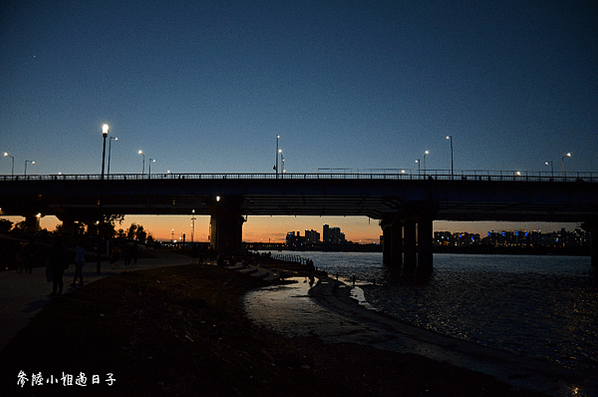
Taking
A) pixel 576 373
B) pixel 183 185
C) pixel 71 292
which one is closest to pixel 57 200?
pixel 183 185

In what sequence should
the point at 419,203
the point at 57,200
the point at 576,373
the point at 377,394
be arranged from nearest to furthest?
1. the point at 377,394
2. the point at 576,373
3. the point at 419,203
4. the point at 57,200

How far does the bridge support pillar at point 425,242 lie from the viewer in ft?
227

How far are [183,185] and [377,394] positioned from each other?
207 ft

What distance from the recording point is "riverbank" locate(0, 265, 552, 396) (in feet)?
24.8

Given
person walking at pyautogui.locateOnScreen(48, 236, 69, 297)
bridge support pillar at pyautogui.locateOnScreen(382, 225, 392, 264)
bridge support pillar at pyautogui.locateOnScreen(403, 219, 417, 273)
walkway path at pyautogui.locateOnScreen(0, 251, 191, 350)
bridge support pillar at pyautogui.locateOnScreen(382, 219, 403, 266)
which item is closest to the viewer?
walkway path at pyautogui.locateOnScreen(0, 251, 191, 350)

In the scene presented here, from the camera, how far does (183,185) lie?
68188 millimetres

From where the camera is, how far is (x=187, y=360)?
9.44m

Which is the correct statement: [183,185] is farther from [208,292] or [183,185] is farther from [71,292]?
[71,292]

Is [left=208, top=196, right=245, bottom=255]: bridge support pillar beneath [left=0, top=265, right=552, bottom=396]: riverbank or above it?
above

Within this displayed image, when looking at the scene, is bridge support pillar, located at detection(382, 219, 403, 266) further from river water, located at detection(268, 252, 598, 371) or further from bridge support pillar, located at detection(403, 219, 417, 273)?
river water, located at detection(268, 252, 598, 371)

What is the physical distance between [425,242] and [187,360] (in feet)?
219

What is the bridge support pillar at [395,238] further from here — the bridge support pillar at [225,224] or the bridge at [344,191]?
the bridge support pillar at [225,224]

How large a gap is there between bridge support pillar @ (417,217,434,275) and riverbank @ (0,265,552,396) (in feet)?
190

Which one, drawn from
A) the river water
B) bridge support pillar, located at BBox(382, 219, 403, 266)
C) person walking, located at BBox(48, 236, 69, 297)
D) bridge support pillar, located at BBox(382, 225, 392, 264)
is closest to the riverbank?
person walking, located at BBox(48, 236, 69, 297)
